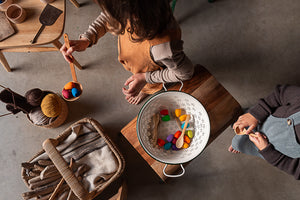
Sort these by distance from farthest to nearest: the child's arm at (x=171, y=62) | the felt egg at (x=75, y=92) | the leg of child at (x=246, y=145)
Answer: the felt egg at (x=75, y=92) < the leg of child at (x=246, y=145) < the child's arm at (x=171, y=62)

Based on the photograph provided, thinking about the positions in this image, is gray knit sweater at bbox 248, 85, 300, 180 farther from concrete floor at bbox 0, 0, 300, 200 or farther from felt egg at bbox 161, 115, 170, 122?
concrete floor at bbox 0, 0, 300, 200

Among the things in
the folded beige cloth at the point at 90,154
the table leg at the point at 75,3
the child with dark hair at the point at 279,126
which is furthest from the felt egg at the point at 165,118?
the table leg at the point at 75,3

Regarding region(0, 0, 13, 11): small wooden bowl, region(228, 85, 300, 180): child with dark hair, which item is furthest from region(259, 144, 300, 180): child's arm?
region(0, 0, 13, 11): small wooden bowl

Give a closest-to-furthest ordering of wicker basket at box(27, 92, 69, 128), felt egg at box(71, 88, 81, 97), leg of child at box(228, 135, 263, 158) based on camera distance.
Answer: leg of child at box(228, 135, 263, 158) → felt egg at box(71, 88, 81, 97) → wicker basket at box(27, 92, 69, 128)

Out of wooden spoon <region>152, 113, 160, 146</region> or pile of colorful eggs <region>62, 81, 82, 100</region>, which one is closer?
wooden spoon <region>152, 113, 160, 146</region>

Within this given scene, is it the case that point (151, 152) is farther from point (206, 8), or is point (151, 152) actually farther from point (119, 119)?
point (206, 8)

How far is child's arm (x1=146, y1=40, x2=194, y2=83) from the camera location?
2.33ft

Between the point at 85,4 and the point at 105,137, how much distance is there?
44.5 inches

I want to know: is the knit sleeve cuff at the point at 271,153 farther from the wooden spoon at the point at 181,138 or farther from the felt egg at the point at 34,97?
the felt egg at the point at 34,97

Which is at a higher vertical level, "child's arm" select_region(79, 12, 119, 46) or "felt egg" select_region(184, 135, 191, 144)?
"child's arm" select_region(79, 12, 119, 46)

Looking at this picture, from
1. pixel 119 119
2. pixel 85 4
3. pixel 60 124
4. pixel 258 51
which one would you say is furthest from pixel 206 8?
pixel 60 124

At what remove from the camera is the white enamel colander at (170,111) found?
32.2 inches

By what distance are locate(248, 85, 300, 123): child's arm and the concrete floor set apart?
53cm

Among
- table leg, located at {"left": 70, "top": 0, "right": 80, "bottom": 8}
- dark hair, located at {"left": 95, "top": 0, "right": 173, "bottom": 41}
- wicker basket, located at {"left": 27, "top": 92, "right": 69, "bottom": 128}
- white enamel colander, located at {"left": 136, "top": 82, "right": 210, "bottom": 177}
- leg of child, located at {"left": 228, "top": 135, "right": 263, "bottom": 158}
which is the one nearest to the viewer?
dark hair, located at {"left": 95, "top": 0, "right": 173, "bottom": 41}
